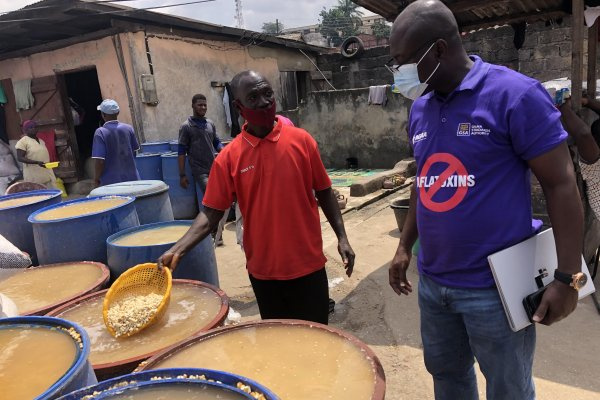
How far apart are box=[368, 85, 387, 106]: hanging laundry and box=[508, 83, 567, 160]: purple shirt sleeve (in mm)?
8730

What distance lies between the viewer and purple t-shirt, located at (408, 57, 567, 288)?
1.43 metres

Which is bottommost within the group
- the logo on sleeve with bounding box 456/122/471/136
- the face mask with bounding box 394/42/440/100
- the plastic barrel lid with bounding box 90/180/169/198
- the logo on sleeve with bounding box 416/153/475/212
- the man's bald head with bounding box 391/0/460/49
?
the plastic barrel lid with bounding box 90/180/169/198

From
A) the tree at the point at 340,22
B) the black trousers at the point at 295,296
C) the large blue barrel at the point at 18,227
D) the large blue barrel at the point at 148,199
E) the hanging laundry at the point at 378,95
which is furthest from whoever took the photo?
the tree at the point at 340,22

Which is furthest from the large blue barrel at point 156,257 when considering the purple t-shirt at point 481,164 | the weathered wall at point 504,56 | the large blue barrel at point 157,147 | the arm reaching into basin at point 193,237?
the weathered wall at point 504,56

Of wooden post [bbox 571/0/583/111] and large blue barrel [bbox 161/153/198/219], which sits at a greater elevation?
wooden post [bbox 571/0/583/111]

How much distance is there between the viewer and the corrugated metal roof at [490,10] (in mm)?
3883

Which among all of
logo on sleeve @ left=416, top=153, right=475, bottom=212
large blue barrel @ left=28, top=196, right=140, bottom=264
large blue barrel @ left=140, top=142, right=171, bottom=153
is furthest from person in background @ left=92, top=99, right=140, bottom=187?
logo on sleeve @ left=416, top=153, right=475, bottom=212

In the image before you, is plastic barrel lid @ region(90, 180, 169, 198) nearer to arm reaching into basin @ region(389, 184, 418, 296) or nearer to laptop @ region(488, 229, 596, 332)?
arm reaching into basin @ region(389, 184, 418, 296)

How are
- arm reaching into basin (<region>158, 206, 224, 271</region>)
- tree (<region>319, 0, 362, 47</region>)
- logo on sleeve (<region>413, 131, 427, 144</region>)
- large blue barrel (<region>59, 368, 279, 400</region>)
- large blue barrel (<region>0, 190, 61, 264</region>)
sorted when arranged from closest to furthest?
large blue barrel (<region>59, 368, 279, 400</region>)
logo on sleeve (<region>413, 131, 427, 144</region>)
arm reaching into basin (<region>158, 206, 224, 271</region>)
large blue barrel (<region>0, 190, 61, 264</region>)
tree (<region>319, 0, 362, 47</region>)

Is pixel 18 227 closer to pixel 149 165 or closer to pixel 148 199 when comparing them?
pixel 148 199

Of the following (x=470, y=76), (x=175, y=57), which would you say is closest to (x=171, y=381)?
(x=470, y=76)

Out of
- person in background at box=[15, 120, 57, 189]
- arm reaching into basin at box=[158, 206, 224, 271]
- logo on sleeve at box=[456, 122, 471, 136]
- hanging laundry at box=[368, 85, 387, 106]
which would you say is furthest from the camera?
hanging laundry at box=[368, 85, 387, 106]

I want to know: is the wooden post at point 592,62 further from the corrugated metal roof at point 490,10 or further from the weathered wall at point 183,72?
the weathered wall at point 183,72

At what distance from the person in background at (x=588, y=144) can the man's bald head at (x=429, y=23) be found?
184 cm
